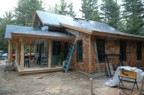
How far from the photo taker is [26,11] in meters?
32.3

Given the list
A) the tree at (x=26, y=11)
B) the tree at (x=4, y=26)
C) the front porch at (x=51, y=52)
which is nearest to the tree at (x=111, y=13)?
the tree at (x=26, y=11)

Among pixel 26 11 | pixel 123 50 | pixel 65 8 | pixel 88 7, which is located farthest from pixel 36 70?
pixel 65 8

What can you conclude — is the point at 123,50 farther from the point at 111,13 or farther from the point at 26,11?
the point at 26,11

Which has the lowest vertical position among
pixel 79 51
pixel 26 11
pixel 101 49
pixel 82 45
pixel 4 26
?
pixel 79 51

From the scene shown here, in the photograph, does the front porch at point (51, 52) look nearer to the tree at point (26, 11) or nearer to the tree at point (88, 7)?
the tree at point (26, 11)

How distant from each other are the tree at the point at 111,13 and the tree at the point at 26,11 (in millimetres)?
13947

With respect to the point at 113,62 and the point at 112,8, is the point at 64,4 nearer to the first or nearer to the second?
the point at 112,8

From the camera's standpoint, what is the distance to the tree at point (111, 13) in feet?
84.6

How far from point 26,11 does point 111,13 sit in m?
17.3

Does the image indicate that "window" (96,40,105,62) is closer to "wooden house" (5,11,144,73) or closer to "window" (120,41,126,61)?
"wooden house" (5,11,144,73)

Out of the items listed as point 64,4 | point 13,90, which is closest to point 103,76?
point 13,90

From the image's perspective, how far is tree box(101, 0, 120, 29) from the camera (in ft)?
84.6

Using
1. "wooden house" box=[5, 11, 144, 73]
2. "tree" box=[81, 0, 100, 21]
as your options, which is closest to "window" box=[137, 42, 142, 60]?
"wooden house" box=[5, 11, 144, 73]

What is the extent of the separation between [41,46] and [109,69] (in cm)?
752
